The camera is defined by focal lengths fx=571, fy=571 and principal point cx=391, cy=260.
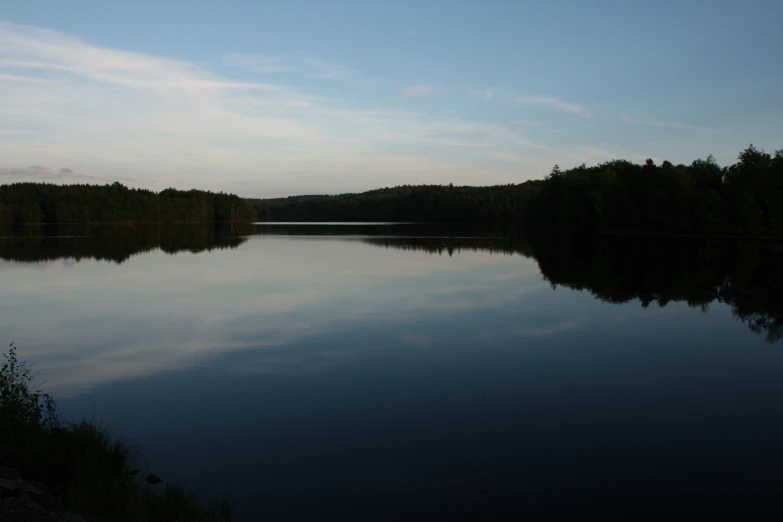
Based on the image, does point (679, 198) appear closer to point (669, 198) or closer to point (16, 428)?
point (669, 198)

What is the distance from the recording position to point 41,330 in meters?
15.9

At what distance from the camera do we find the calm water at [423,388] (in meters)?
7.09

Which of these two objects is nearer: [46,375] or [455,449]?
[455,449]

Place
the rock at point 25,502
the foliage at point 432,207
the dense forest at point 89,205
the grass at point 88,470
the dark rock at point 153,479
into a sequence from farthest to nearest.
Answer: the foliage at point 432,207, the dense forest at point 89,205, the dark rock at point 153,479, the grass at point 88,470, the rock at point 25,502

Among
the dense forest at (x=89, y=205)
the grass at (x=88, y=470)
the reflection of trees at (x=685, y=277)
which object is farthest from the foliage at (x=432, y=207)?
the grass at (x=88, y=470)

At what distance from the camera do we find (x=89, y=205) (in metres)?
121

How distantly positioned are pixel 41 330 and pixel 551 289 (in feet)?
60.3

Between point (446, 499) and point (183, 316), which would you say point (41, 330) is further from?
point (446, 499)

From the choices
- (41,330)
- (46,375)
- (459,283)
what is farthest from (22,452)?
(459,283)

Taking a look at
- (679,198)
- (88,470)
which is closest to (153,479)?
(88,470)

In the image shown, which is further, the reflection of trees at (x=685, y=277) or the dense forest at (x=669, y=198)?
the dense forest at (x=669, y=198)

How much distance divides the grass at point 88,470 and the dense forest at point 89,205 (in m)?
124

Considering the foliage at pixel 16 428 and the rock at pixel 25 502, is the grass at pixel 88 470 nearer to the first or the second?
the foliage at pixel 16 428

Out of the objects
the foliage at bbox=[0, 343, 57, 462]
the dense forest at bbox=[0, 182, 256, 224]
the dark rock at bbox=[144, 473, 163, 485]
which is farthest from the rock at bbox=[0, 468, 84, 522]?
the dense forest at bbox=[0, 182, 256, 224]
